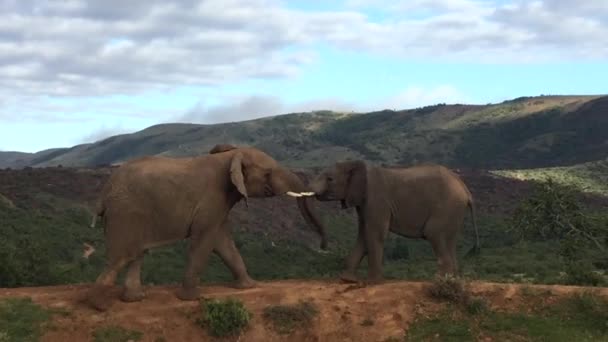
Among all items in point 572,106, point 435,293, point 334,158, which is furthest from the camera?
point 572,106

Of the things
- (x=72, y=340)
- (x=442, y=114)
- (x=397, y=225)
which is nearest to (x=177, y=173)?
(x=72, y=340)

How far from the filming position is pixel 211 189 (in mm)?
14555

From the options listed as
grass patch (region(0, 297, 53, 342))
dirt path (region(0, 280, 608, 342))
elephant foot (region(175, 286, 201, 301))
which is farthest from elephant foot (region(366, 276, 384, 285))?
grass patch (region(0, 297, 53, 342))

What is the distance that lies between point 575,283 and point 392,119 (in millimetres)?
178445

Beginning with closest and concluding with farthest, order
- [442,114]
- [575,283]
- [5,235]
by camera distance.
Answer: [575,283]
[5,235]
[442,114]

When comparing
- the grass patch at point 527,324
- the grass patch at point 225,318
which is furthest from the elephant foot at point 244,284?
the grass patch at point 527,324

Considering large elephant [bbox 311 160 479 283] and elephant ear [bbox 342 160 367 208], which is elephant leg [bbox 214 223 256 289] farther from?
elephant ear [bbox 342 160 367 208]

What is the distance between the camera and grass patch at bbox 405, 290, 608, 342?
13039 millimetres

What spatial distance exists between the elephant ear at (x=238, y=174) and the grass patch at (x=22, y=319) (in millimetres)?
4447

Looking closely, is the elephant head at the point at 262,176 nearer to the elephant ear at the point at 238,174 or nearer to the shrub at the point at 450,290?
the elephant ear at the point at 238,174

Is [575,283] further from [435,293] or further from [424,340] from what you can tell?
[424,340]

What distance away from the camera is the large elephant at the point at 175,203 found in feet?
45.4

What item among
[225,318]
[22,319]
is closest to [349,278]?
[225,318]

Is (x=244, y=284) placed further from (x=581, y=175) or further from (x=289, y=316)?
(x=581, y=175)
